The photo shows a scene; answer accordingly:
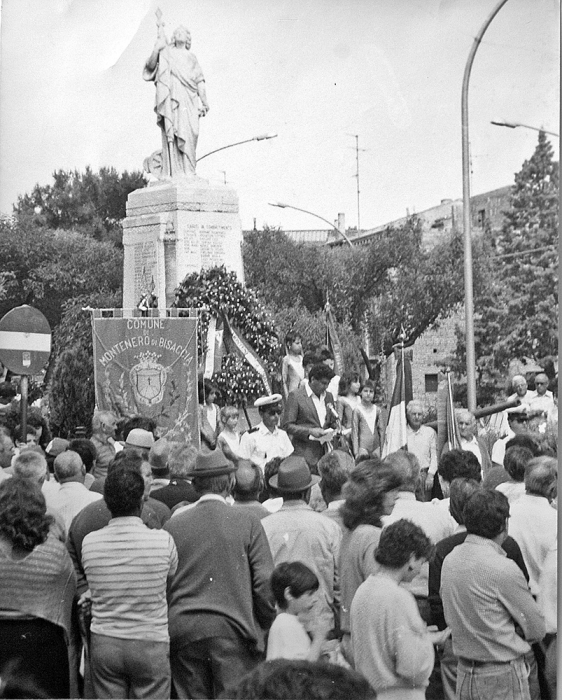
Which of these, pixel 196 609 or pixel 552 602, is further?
pixel 552 602

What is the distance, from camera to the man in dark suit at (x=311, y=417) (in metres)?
9.10

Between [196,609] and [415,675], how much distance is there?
1.07 metres

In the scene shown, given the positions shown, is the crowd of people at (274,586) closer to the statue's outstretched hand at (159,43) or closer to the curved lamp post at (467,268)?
the curved lamp post at (467,268)

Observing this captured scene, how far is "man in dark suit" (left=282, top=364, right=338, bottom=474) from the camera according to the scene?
29.9ft

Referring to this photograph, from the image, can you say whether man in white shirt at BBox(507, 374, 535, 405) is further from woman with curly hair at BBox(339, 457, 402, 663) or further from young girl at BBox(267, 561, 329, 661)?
young girl at BBox(267, 561, 329, 661)

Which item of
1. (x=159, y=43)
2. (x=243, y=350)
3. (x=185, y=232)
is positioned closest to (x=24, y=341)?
(x=243, y=350)

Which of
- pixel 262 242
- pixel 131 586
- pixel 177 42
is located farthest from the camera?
pixel 262 242

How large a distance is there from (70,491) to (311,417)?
3.40 m

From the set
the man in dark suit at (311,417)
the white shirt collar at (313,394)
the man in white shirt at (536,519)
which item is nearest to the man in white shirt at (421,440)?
the man in dark suit at (311,417)

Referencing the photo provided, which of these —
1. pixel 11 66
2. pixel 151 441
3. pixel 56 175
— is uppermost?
pixel 56 175

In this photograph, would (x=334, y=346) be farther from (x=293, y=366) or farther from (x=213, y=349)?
(x=293, y=366)

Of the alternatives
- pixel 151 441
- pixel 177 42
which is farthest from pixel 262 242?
pixel 151 441

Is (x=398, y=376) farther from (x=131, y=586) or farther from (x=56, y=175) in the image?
(x=56, y=175)

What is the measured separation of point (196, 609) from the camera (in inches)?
200
